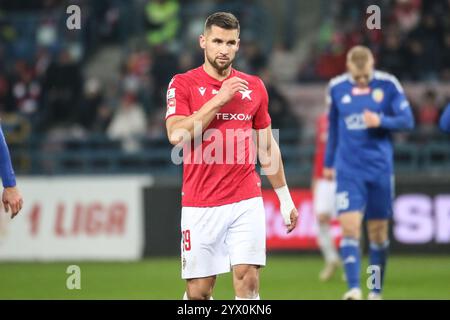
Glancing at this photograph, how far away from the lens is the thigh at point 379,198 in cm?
1158

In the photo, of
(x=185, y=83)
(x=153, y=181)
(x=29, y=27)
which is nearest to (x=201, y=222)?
(x=185, y=83)

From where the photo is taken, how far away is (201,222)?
307 inches

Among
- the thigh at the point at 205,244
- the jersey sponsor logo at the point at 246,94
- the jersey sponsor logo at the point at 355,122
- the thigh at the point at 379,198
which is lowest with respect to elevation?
the thigh at the point at 205,244

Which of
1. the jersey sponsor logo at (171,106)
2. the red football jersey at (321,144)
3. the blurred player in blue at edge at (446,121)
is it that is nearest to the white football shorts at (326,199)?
the red football jersey at (321,144)

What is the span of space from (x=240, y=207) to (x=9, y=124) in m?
12.8

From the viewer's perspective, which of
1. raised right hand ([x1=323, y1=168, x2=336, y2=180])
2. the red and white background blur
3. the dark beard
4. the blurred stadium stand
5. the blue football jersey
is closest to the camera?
the dark beard

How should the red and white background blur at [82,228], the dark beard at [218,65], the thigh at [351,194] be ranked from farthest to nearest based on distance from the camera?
1. the red and white background blur at [82,228]
2. the thigh at [351,194]
3. the dark beard at [218,65]

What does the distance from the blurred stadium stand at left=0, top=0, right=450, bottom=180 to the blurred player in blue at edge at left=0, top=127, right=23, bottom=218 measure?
367 inches

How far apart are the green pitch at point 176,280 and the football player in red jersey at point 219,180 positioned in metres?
3.82

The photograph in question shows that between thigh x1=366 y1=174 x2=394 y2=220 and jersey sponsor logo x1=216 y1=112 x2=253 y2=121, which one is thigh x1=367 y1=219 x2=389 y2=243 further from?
jersey sponsor logo x1=216 y1=112 x2=253 y2=121

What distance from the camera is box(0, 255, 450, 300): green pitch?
12.0 m

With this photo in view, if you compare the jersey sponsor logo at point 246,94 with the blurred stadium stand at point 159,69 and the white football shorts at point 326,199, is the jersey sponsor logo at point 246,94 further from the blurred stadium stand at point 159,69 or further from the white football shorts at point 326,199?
the blurred stadium stand at point 159,69

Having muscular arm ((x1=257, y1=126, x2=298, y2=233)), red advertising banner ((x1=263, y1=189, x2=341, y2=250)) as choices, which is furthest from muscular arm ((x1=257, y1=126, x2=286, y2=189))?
red advertising banner ((x1=263, y1=189, x2=341, y2=250))
